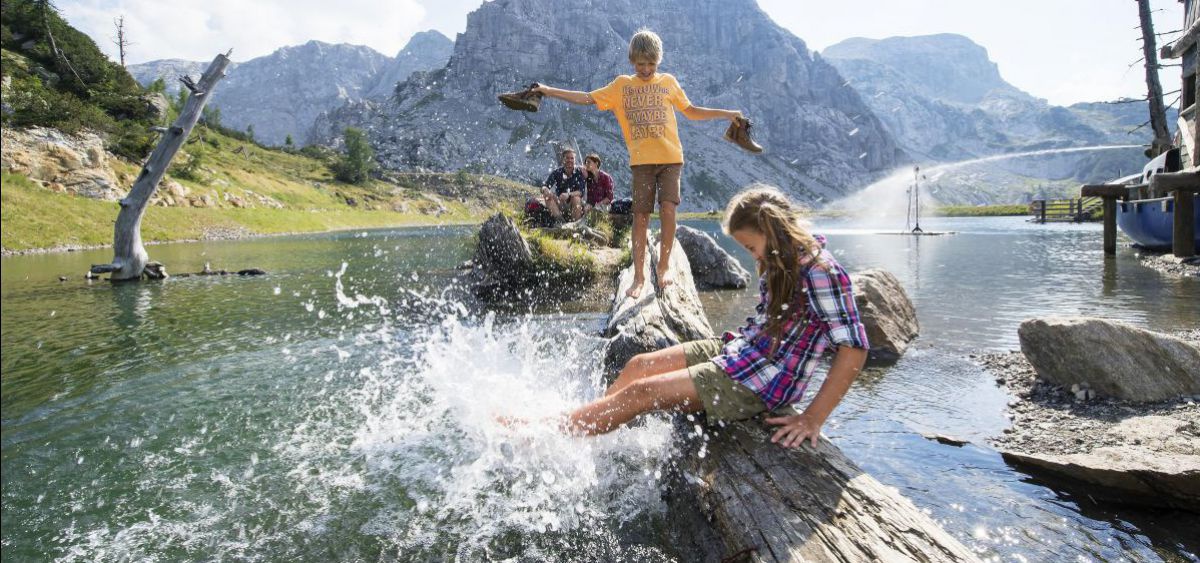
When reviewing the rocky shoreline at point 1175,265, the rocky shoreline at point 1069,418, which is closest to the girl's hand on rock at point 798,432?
the rocky shoreline at point 1069,418

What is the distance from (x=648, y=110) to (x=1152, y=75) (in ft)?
117

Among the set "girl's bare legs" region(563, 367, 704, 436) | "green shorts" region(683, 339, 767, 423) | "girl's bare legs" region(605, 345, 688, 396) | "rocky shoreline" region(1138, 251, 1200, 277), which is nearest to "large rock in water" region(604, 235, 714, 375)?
"girl's bare legs" region(605, 345, 688, 396)

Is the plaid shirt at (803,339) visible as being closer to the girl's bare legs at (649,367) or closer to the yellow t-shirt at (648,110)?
the girl's bare legs at (649,367)

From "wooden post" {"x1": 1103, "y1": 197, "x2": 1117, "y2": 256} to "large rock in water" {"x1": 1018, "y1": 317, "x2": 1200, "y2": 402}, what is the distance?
25.7 m

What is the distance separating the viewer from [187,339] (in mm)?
11727

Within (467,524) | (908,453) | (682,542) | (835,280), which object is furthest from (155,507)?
(908,453)

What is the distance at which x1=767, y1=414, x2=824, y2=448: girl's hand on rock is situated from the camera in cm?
389

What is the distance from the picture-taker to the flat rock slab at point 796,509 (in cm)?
294

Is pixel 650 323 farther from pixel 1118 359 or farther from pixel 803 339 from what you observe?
pixel 1118 359

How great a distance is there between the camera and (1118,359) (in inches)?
278

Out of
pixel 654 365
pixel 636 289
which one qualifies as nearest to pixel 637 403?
pixel 654 365

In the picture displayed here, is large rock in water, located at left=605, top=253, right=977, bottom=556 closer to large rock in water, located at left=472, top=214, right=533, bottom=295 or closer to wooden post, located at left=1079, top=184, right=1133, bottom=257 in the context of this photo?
large rock in water, located at left=472, top=214, right=533, bottom=295

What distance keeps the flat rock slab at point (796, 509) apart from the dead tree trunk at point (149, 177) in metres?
22.4

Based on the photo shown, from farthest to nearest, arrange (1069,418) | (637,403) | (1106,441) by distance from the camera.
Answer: (1069,418)
(1106,441)
(637,403)
